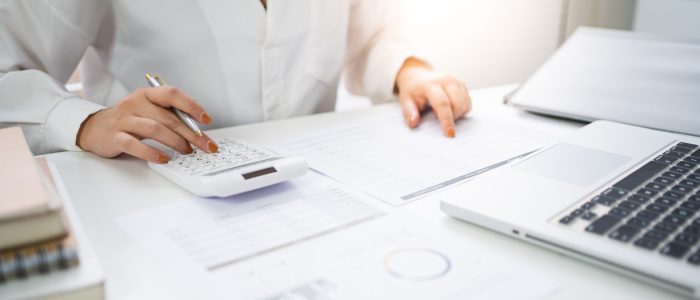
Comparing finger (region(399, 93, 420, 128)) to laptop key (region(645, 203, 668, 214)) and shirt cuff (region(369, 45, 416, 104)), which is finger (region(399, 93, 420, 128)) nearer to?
shirt cuff (region(369, 45, 416, 104))

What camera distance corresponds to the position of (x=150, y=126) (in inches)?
25.3

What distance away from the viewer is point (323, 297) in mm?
388

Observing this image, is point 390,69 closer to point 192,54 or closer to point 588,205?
point 192,54

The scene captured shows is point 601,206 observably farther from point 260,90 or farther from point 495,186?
point 260,90

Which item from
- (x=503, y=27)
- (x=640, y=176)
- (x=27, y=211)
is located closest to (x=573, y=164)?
(x=640, y=176)

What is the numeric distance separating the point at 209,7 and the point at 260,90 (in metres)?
0.17

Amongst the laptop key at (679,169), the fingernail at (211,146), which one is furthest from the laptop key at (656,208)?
the fingernail at (211,146)

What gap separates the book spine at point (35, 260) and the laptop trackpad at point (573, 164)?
421 millimetres

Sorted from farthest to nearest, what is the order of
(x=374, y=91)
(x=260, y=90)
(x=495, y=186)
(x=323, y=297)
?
(x=374, y=91)
(x=260, y=90)
(x=495, y=186)
(x=323, y=297)

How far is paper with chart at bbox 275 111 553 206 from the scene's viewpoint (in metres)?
0.61

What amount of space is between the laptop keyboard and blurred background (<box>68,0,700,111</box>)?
84cm

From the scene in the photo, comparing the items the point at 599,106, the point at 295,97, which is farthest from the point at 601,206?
the point at 295,97

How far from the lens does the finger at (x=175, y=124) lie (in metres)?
0.63

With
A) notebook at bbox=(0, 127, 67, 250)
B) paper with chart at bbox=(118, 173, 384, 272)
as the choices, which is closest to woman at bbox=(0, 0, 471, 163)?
paper with chart at bbox=(118, 173, 384, 272)
